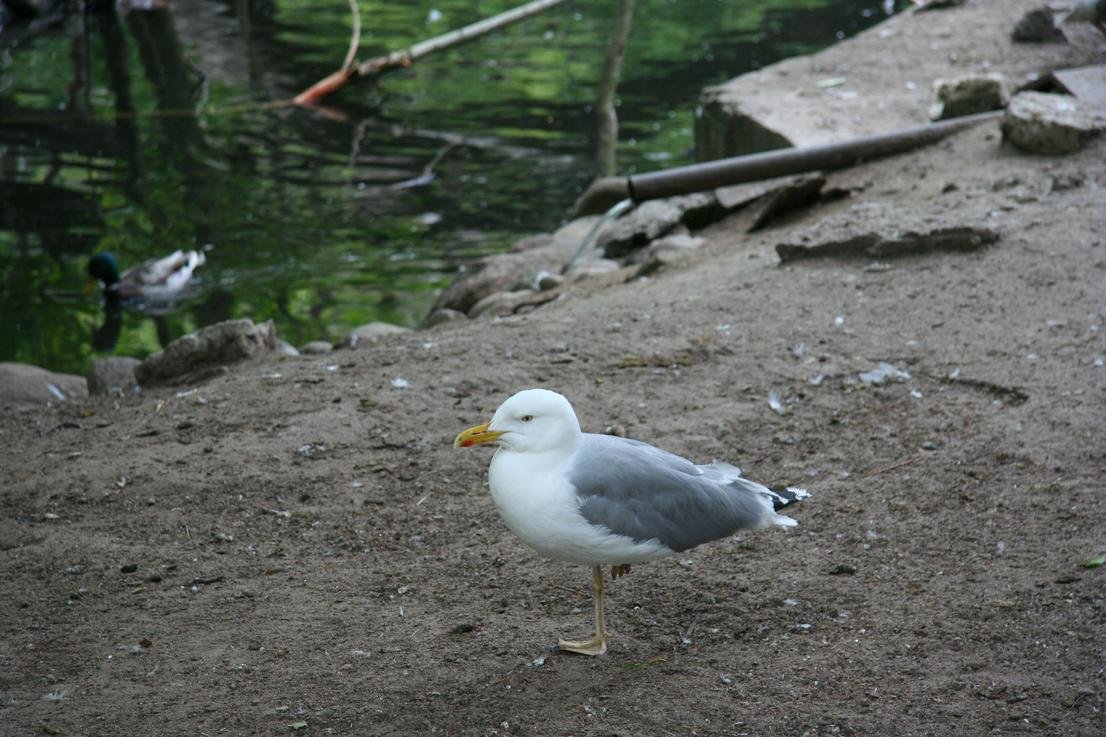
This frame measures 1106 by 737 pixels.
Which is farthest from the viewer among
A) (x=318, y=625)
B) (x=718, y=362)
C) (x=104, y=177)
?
(x=104, y=177)

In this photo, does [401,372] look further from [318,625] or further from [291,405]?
[318,625]

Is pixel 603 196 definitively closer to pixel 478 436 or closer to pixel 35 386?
pixel 35 386

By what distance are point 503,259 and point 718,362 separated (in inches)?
153

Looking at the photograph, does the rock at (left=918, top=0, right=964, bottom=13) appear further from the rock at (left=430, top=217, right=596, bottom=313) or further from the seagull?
the seagull

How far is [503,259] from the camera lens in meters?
9.60

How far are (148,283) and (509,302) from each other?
3.95m

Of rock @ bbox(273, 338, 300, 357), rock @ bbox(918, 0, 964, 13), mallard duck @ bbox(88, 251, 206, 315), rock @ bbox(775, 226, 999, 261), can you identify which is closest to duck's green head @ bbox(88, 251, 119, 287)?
mallard duck @ bbox(88, 251, 206, 315)

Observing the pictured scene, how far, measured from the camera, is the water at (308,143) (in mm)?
10555

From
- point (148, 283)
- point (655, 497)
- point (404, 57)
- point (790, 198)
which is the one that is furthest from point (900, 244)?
point (404, 57)

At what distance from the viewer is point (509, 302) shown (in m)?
8.28

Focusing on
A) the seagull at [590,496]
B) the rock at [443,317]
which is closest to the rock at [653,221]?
the rock at [443,317]

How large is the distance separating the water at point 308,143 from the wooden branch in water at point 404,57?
23cm

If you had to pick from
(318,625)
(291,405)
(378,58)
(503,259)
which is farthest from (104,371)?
(378,58)

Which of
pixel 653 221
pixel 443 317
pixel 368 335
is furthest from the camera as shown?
pixel 653 221
